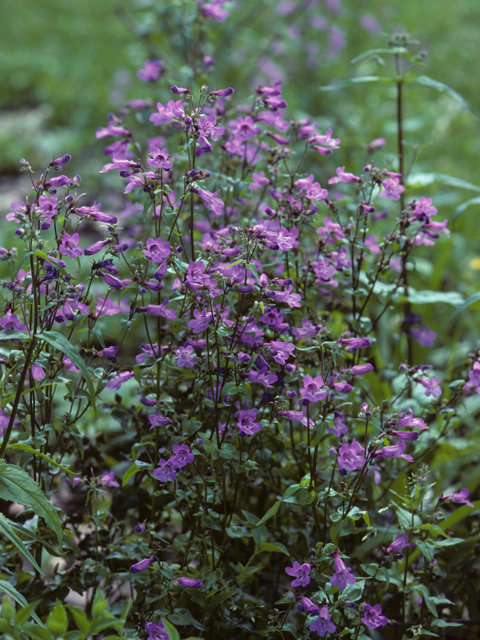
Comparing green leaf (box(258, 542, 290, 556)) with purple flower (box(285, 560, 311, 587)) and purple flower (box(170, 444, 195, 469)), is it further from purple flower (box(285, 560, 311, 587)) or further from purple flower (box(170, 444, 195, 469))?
purple flower (box(170, 444, 195, 469))

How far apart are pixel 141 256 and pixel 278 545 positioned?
77 centimetres

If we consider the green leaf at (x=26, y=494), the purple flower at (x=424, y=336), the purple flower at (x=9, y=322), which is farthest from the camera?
the purple flower at (x=424, y=336)

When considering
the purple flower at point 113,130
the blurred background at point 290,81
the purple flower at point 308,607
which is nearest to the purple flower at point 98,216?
the purple flower at point 113,130

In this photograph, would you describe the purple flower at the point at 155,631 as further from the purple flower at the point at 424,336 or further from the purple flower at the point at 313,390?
the purple flower at the point at 424,336

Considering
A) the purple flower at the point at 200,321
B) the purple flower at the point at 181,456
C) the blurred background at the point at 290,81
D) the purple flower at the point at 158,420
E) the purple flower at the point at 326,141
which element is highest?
the blurred background at the point at 290,81

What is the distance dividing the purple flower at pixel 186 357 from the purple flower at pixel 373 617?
707mm

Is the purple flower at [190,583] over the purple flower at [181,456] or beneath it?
beneath

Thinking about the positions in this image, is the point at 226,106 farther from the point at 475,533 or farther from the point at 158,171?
the point at 475,533

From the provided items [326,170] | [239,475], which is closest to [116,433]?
[239,475]

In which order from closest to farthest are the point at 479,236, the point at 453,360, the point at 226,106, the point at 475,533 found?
the point at 475,533 → the point at 226,106 → the point at 453,360 → the point at 479,236

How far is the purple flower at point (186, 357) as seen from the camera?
1566 mm

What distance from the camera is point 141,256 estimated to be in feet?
4.98

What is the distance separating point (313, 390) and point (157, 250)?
1.65ft

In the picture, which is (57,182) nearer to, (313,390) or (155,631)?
(313,390)
